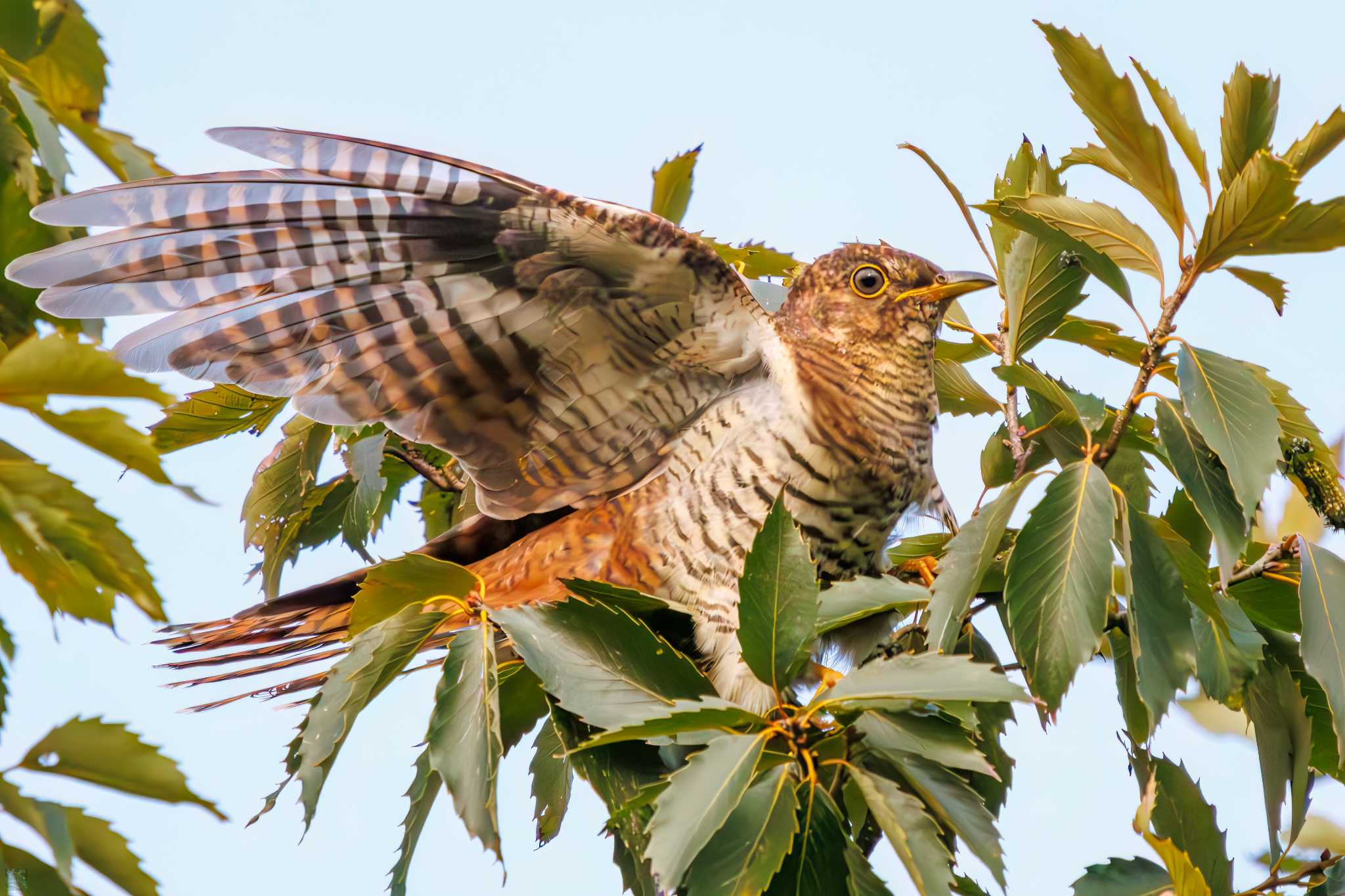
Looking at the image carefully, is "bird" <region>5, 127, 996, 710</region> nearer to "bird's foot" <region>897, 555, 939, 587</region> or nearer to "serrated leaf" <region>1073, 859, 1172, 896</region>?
"bird's foot" <region>897, 555, 939, 587</region>

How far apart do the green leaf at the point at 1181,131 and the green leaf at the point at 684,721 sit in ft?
3.41

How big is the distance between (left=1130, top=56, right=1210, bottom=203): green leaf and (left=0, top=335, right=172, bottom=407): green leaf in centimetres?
145

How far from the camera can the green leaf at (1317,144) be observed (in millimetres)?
1688

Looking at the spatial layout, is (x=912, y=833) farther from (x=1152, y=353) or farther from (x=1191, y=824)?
(x=1152, y=353)

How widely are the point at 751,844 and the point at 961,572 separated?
1.61 ft

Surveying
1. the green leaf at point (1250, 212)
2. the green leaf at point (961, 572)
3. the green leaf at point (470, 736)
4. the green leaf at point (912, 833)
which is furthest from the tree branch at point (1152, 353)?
the green leaf at point (470, 736)

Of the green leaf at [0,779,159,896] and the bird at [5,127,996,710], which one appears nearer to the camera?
the green leaf at [0,779,159,896]

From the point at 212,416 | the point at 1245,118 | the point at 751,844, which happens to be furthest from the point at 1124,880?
the point at 212,416

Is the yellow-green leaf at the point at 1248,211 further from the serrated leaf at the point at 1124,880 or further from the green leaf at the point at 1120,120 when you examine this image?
the serrated leaf at the point at 1124,880

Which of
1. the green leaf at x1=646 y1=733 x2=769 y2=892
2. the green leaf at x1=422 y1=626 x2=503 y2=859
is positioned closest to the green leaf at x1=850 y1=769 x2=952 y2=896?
the green leaf at x1=646 y1=733 x2=769 y2=892

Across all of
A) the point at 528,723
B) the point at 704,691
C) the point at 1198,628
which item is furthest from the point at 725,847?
the point at 1198,628

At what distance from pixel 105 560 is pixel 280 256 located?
50.0 inches

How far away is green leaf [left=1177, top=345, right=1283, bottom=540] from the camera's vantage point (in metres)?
1.63

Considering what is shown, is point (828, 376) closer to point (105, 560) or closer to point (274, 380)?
point (274, 380)
